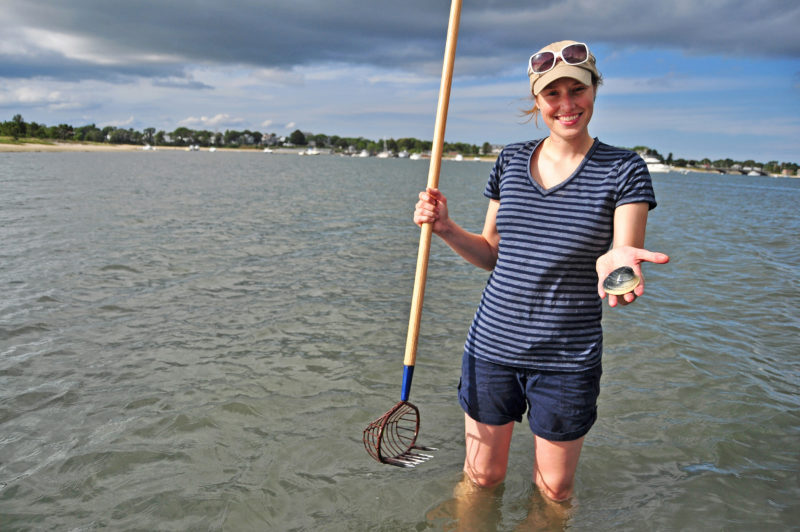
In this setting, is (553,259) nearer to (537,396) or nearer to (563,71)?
(537,396)

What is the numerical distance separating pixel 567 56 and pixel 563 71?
0.10 meters

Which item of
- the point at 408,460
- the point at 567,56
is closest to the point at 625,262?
the point at 567,56

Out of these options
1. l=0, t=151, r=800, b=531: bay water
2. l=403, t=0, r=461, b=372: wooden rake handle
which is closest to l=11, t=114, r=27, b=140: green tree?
l=0, t=151, r=800, b=531: bay water

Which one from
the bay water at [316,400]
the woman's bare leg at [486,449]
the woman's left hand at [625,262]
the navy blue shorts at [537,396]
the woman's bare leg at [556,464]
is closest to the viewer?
the woman's left hand at [625,262]

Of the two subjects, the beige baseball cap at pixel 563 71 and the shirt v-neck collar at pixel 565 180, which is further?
the shirt v-neck collar at pixel 565 180

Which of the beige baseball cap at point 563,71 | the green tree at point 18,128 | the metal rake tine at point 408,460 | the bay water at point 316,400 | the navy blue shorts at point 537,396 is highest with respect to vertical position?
the green tree at point 18,128

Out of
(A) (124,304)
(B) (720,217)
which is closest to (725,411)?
(A) (124,304)

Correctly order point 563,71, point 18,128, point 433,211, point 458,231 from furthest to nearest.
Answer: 1. point 18,128
2. point 458,231
3. point 433,211
4. point 563,71

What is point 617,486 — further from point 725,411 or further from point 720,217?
point 720,217

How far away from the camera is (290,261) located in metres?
14.7

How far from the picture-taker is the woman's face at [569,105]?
119 inches

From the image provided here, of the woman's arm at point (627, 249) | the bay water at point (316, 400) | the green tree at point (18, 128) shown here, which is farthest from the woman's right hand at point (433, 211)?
the green tree at point (18, 128)

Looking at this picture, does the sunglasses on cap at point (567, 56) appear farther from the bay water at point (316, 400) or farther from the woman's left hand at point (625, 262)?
the bay water at point (316, 400)

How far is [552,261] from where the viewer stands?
314cm
